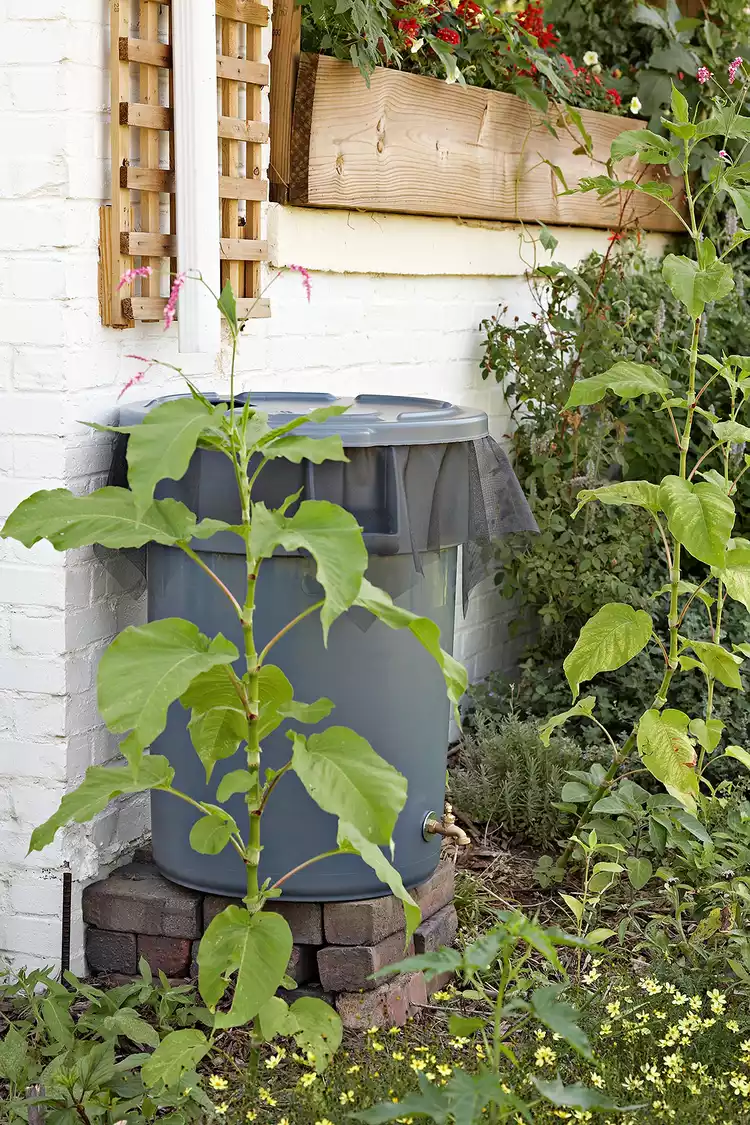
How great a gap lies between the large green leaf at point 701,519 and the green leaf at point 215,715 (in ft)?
2.79

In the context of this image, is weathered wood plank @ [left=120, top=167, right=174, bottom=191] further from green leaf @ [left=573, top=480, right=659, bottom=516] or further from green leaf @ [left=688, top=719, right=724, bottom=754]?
green leaf @ [left=688, top=719, right=724, bottom=754]

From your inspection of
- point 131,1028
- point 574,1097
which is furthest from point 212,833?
point 574,1097

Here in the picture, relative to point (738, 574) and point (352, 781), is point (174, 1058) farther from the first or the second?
point (738, 574)

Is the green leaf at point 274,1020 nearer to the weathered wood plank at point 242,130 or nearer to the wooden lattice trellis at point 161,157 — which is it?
the wooden lattice trellis at point 161,157

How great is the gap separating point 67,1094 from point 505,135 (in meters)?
2.78

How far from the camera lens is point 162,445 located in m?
1.70

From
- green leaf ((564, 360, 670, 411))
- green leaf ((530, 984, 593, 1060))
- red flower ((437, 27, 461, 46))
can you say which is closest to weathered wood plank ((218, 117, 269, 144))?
green leaf ((564, 360, 670, 411))

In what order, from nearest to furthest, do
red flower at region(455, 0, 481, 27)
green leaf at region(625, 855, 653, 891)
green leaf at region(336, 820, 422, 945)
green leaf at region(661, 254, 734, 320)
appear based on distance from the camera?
green leaf at region(336, 820, 422, 945)
green leaf at region(661, 254, 734, 320)
green leaf at region(625, 855, 653, 891)
red flower at region(455, 0, 481, 27)

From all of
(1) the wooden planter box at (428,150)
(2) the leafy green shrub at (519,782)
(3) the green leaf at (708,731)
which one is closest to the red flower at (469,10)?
(1) the wooden planter box at (428,150)

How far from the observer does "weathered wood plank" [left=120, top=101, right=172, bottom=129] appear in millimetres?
2260

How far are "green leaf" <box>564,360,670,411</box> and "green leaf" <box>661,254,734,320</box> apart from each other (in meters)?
0.15

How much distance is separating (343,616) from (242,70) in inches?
45.4

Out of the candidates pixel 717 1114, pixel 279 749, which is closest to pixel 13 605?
pixel 279 749

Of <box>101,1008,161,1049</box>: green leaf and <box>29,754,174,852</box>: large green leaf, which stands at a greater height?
<box>29,754,174,852</box>: large green leaf
